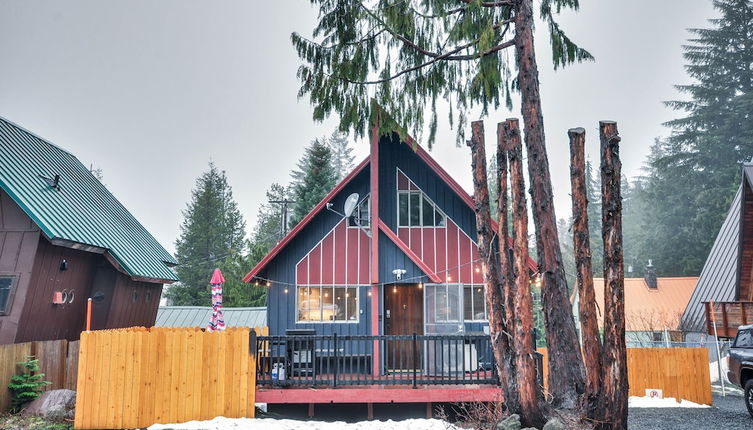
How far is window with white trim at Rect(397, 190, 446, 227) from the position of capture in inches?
581

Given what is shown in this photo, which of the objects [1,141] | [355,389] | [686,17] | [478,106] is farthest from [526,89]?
[686,17]

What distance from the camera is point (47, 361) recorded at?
1092 cm

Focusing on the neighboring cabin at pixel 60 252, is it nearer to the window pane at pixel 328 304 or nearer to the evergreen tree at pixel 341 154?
the window pane at pixel 328 304

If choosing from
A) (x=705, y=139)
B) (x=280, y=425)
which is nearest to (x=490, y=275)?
(x=280, y=425)

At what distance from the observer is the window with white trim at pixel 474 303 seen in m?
14.1

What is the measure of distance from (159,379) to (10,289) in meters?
4.88

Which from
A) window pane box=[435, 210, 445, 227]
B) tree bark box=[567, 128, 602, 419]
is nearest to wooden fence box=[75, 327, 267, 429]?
tree bark box=[567, 128, 602, 419]

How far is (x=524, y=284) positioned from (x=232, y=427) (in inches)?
199

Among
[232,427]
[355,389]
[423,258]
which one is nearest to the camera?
[232,427]

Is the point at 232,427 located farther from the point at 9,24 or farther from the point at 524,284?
the point at 9,24

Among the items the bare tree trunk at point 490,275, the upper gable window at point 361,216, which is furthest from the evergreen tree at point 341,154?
the bare tree trunk at point 490,275

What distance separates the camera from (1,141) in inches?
508

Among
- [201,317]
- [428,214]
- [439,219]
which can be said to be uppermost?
[428,214]

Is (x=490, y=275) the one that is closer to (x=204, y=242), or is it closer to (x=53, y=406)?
(x=53, y=406)
